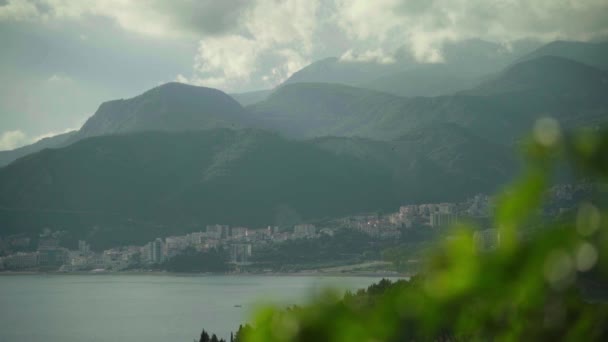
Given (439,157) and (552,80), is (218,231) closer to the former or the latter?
(439,157)

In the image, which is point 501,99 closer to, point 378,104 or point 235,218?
point 378,104

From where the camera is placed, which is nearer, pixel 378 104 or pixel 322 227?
pixel 322 227

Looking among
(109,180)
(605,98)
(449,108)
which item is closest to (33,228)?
(109,180)

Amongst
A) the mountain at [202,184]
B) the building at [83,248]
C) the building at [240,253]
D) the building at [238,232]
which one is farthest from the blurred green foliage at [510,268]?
the mountain at [202,184]

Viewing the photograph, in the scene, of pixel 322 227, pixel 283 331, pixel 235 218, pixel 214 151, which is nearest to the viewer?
pixel 283 331

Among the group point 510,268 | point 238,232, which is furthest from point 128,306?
point 510,268

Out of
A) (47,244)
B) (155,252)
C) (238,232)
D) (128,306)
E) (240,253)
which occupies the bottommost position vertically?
(128,306)

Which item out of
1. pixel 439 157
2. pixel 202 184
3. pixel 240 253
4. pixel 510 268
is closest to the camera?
pixel 510 268
